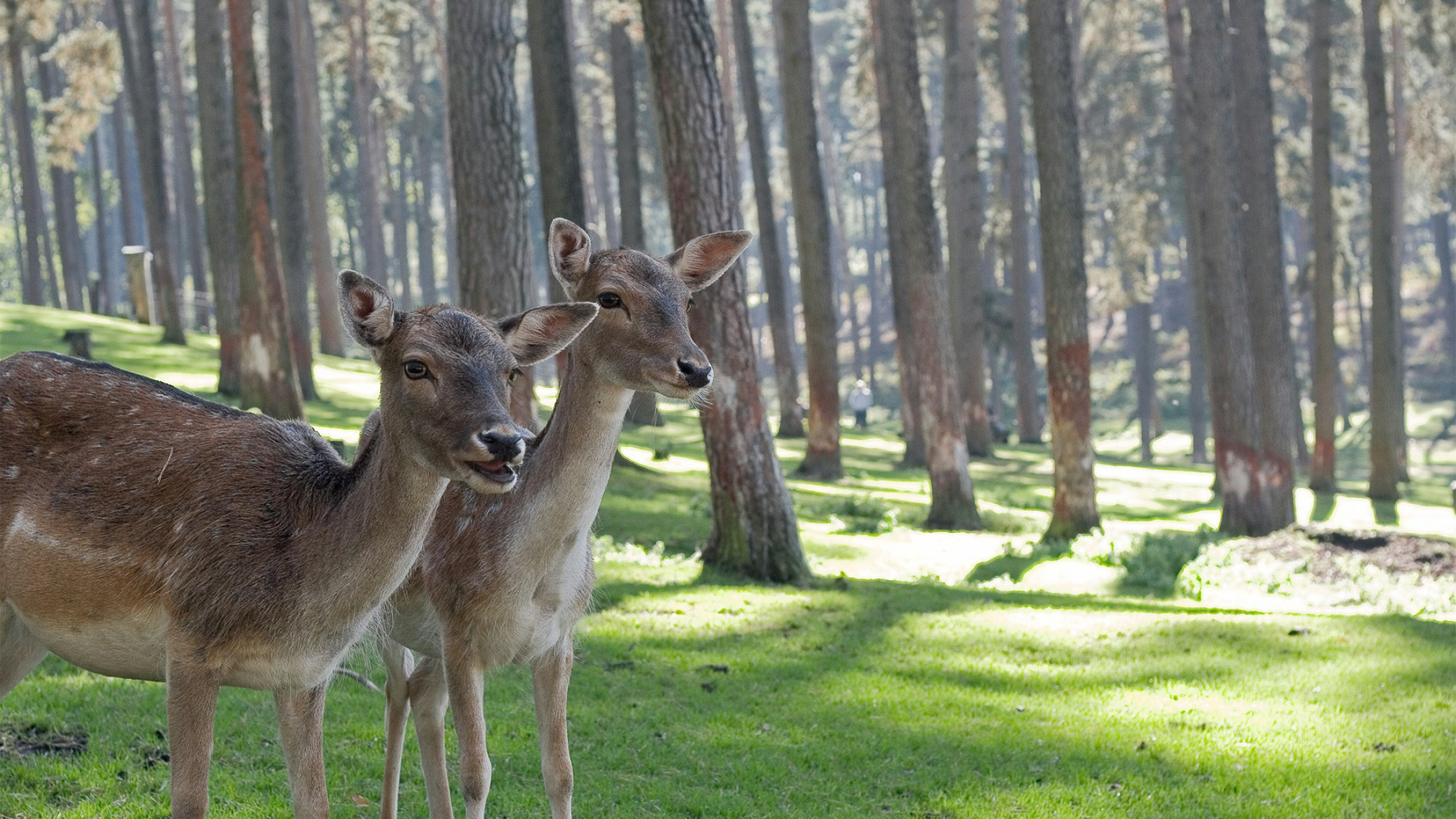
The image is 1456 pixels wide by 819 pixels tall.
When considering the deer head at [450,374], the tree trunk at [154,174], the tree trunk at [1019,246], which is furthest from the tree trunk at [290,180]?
the deer head at [450,374]

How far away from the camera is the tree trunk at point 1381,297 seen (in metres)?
28.1

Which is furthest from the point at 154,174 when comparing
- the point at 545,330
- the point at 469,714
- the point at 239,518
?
the point at 545,330

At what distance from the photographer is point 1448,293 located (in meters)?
60.8

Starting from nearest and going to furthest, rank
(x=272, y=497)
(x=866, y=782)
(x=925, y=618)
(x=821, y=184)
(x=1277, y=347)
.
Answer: (x=272, y=497)
(x=866, y=782)
(x=925, y=618)
(x=1277, y=347)
(x=821, y=184)

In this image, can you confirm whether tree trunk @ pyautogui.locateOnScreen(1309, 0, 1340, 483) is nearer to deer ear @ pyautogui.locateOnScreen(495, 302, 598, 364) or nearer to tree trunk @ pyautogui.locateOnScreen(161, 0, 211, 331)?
deer ear @ pyautogui.locateOnScreen(495, 302, 598, 364)

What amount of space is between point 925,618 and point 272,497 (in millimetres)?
8222

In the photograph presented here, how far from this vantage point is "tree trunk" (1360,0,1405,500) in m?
28.1

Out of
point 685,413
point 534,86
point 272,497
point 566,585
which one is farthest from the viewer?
point 685,413

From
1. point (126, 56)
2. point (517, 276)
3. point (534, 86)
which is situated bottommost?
point (517, 276)

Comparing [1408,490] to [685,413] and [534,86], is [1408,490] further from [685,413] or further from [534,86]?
[534,86]

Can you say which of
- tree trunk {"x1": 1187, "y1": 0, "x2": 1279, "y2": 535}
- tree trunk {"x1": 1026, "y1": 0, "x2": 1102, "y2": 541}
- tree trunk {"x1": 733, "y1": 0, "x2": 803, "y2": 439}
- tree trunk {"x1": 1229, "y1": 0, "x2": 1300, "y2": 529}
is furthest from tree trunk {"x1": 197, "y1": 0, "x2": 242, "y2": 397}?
tree trunk {"x1": 1229, "y1": 0, "x2": 1300, "y2": 529}

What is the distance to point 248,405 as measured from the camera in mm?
19922

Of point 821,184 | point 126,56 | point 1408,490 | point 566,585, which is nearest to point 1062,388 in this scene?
point 821,184

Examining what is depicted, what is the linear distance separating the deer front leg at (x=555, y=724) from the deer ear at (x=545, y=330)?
1.56 m
